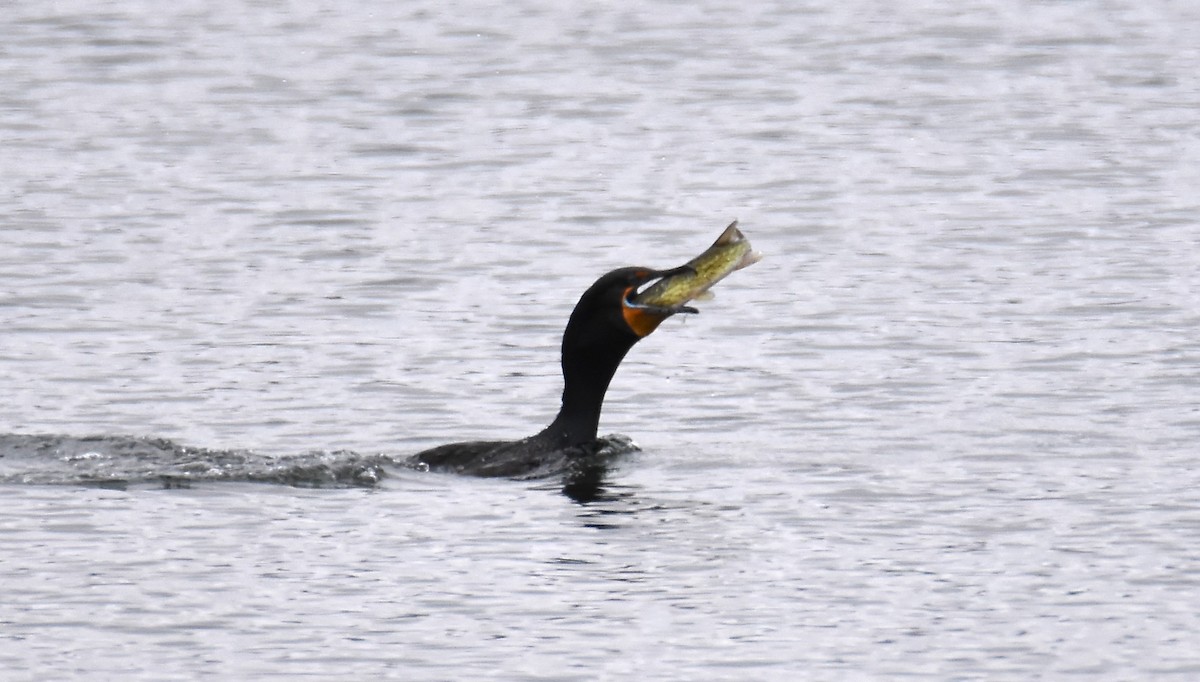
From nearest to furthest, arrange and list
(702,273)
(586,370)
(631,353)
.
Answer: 1. (702,273)
2. (586,370)
3. (631,353)

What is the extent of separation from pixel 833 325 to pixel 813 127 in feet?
31.9

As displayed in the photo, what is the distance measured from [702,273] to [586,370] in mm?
842

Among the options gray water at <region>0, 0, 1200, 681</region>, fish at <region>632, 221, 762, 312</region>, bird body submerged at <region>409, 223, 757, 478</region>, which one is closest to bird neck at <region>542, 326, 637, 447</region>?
bird body submerged at <region>409, 223, 757, 478</region>

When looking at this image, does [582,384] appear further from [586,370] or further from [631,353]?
[631,353]

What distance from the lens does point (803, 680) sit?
966cm

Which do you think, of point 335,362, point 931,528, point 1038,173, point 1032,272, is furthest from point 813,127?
point 931,528

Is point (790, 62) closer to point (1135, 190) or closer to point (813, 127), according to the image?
point (813, 127)

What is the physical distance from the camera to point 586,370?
13352mm

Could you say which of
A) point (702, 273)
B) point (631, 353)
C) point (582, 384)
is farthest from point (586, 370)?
point (631, 353)

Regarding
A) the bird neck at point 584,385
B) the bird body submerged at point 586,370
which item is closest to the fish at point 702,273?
the bird body submerged at point 586,370

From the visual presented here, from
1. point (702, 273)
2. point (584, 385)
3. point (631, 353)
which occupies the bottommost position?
point (631, 353)

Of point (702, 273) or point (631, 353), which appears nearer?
point (702, 273)

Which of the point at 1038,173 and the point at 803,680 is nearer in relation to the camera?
the point at 803,680

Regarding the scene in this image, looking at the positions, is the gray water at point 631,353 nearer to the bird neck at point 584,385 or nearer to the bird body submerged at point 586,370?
the bird body submerged at point 586,370
